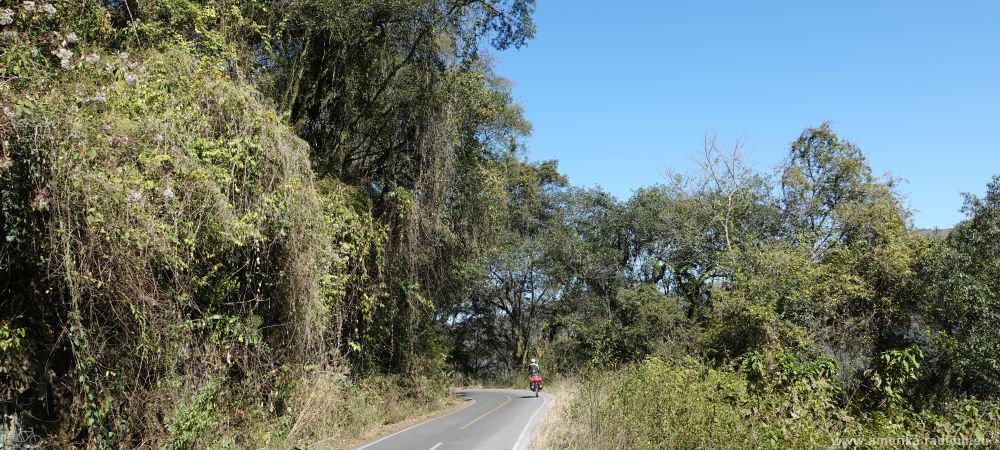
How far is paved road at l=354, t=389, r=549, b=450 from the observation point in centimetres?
1245

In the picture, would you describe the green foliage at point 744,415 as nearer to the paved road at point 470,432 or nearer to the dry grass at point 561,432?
the dry grass at point 561,432

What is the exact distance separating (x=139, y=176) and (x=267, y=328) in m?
3.24

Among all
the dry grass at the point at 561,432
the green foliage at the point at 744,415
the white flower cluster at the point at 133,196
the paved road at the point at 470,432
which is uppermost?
the white flower cluster at the point at 133,196

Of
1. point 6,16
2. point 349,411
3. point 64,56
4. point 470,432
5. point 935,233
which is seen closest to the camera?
point 6,16

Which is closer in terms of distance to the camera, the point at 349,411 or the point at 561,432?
the point at 561,432

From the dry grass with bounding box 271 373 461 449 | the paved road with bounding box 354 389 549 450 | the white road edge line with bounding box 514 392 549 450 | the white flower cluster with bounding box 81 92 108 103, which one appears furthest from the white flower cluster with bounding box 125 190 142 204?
the white road edge line with bounding box 514 392 549 450

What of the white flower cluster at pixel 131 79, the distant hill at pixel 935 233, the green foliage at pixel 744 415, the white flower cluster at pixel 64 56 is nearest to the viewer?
the green foliage at pixel 744 415

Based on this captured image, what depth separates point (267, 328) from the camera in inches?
366

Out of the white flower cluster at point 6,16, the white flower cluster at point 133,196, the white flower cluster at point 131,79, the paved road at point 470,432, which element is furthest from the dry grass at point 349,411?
the white flower cluster at point 6,16

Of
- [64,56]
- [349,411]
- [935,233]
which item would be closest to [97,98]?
[64,56]

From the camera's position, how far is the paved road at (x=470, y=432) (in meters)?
12.5

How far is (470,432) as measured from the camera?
48.8 ft

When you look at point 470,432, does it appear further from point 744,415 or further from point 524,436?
point 744,415

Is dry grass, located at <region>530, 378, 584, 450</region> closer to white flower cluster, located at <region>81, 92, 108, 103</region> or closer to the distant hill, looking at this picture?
white flower cluster, located at <region>81, 92, 108, 103</region>
